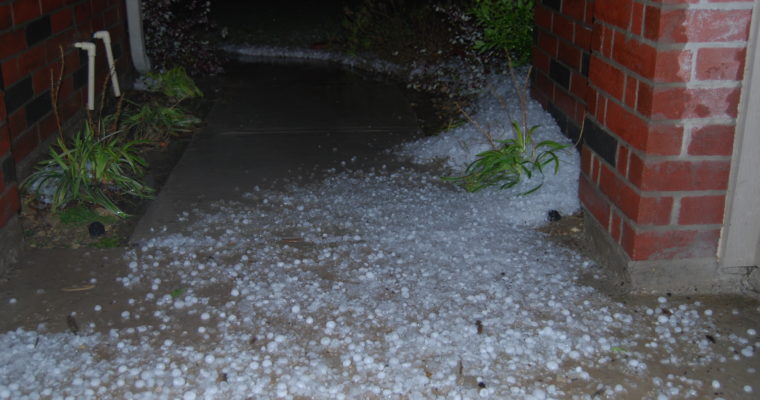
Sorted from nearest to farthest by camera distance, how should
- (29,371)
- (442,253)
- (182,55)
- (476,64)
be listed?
(29,371) < (442,253) < (476,64) < (182,55)

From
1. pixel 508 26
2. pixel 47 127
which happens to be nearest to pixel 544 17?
pixel 508 26

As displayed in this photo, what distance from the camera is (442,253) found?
3.36 meters

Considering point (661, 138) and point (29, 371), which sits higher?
point (661, 138)

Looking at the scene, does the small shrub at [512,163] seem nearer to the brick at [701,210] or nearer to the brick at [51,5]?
the brick at [701,210]

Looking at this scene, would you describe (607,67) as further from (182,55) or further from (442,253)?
(182,55)

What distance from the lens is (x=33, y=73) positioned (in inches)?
158

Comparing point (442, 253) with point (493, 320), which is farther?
point (442, 253)

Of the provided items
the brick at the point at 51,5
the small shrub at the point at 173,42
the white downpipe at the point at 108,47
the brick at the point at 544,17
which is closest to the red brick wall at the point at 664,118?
the brick at the point at 544,17

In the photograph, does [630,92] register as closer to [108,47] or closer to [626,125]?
[626,125]

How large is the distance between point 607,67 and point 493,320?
3.94 ft

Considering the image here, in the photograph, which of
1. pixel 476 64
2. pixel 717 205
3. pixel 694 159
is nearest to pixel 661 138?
pixel 694 159

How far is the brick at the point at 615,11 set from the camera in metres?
2.91

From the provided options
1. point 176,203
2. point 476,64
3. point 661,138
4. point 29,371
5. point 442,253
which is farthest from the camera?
point 476,64

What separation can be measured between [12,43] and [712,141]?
10.8 feet
